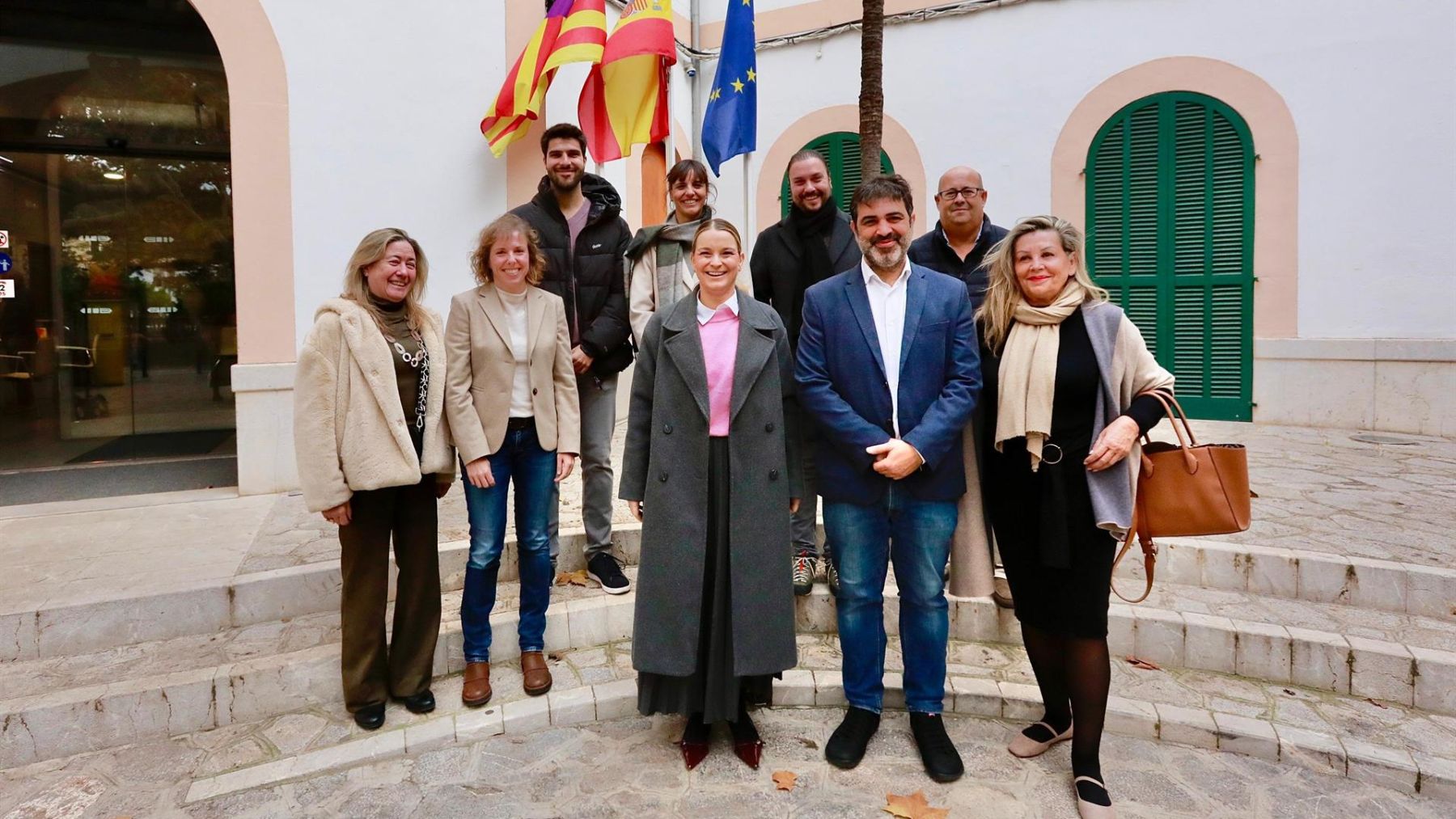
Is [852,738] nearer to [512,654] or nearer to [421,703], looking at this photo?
[512,654]

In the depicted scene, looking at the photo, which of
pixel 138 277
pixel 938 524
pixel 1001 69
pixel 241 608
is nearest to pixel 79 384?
pixel 138 277

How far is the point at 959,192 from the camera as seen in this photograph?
3.51 meters

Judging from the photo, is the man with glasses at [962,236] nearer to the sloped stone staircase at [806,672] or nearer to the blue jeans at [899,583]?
the sloped stone staircase at [806,672]

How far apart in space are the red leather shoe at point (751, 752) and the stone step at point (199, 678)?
1078 mm

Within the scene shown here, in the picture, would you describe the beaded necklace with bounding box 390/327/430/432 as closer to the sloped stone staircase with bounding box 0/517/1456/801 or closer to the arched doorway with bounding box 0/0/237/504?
Result: the sloped stone staircase with bounding box 0/517/1456/801

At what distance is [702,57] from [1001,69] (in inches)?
145

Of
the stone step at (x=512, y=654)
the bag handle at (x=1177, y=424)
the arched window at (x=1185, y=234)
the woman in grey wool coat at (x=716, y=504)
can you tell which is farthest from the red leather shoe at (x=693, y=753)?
the arched window at (x=1185, y=234)

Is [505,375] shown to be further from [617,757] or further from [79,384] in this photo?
[79,384]

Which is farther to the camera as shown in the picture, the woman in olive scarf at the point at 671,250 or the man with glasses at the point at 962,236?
the woman in olive scarf at the point at 671,250

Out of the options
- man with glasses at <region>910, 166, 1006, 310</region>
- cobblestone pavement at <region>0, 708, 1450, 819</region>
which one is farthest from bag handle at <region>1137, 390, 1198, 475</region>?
cobblestone pavement at <region>0, 708, 1450, 819</region>

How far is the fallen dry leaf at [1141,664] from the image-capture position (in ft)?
11.6

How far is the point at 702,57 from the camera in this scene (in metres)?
9.63

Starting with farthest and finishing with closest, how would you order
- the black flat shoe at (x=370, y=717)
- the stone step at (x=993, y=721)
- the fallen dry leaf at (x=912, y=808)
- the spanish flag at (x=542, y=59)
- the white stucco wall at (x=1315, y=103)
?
the white stucco wall at (x=1315, y=103)
the spanish flag at (x=542, y=59)
the black flat shoe at (x=370, y=717)
the stone step at (x=993, y=721)
the fallen dry leaf at (x=912, y=808)

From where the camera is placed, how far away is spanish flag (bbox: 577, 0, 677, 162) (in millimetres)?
5809
